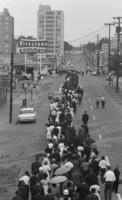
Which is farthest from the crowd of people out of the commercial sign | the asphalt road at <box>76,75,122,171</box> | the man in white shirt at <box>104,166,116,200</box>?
the commercial sign

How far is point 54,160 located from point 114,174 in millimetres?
2507

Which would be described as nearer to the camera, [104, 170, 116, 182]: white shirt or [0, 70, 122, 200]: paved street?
[104, 170, 116, 182]: white shirt

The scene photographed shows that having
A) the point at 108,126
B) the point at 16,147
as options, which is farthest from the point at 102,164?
the point at 108,126

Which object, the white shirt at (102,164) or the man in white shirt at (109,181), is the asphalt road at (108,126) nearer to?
the white shirt at (102,164)

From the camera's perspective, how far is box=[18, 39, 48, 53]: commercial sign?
64438 millimetres

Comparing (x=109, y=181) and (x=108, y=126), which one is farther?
(x=108, y=126)

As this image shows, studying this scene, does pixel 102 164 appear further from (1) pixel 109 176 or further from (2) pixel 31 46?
(2) pixel 31 46

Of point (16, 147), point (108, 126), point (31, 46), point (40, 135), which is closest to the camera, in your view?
point (16, 147)

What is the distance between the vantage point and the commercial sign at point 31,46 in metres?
64.4

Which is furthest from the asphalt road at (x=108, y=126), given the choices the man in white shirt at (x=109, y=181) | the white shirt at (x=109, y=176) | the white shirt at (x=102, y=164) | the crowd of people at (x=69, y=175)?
the white shirt at (x=109, y=176)

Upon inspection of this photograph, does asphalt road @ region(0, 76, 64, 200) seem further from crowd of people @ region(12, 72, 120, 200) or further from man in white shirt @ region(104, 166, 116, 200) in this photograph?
man in white shirt @ region(104, 166, 116, 200)

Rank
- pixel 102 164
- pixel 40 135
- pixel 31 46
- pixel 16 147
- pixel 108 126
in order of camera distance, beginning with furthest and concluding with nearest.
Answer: pixel 31 46 < pixel 108 126 < pixel 40 135 < pixel 16 147 < pixel 102 164

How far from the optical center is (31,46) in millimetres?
65812

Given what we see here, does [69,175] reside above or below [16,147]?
above
